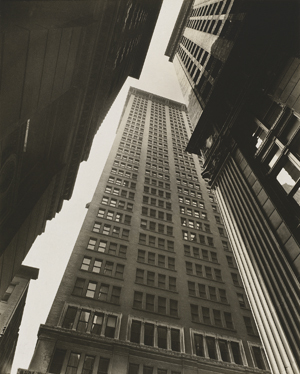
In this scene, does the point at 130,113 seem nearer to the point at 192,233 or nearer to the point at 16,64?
the point at 192,233

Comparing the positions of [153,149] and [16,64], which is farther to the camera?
[153,149]

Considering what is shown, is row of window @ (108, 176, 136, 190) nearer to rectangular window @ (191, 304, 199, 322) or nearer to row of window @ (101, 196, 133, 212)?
row of window @ (101, 196, 133, 212)

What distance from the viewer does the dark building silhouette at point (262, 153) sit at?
12766 mm

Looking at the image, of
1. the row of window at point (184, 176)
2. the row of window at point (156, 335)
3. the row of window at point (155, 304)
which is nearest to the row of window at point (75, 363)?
the row of window at point (156, 335)

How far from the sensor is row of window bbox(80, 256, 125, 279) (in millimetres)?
36656

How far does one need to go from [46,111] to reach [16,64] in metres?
6.33

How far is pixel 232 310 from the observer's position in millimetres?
37281

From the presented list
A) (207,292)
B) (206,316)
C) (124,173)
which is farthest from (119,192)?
(206,316)

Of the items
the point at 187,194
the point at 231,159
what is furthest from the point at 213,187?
the point at 187,194

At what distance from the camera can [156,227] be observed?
161 feet

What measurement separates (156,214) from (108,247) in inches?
554

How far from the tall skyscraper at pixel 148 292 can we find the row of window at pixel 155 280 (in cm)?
15

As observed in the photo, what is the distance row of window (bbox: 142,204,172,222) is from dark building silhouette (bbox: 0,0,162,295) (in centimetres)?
3252

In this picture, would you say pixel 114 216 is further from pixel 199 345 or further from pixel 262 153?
pixel 262 153
